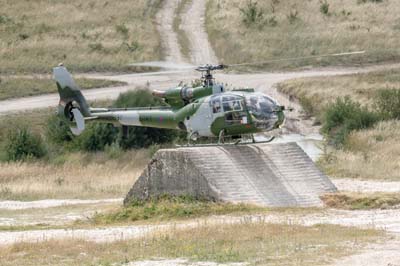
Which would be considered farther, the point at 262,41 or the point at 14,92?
the point at 262,41

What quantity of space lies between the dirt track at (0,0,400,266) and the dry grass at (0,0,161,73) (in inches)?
64.9

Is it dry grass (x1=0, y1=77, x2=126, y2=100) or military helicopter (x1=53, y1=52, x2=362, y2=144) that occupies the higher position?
military helicopter (x1=53, y1=52, x2=362, y2=144)

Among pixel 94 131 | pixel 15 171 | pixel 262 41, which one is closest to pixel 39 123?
pixel 94 131

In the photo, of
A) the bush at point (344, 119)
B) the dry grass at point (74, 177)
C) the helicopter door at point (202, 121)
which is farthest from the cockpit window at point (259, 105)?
the bush at point (344, 119)

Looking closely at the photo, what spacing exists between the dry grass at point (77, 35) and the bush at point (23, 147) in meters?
22.5

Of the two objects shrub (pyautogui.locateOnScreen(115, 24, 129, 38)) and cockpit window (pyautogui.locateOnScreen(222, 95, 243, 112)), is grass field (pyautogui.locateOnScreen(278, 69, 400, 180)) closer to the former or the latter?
cockpit window (pyautogui.locateOnScreen(222, 95, 243, 112))

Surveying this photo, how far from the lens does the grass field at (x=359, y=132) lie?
42.2 metres

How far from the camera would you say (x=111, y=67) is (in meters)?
76.5

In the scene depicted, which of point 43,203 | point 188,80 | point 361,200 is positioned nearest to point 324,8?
point 188,80

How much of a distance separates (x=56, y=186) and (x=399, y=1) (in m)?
52.0

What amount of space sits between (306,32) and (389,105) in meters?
28.1

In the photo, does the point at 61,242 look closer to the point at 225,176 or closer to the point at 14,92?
the point at 225,176

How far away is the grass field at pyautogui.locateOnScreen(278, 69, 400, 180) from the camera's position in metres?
42.2

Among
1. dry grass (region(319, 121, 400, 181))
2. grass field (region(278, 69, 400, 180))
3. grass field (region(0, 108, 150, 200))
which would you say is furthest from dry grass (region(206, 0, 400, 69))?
dry grass (region(319, 121, 400, 181))
